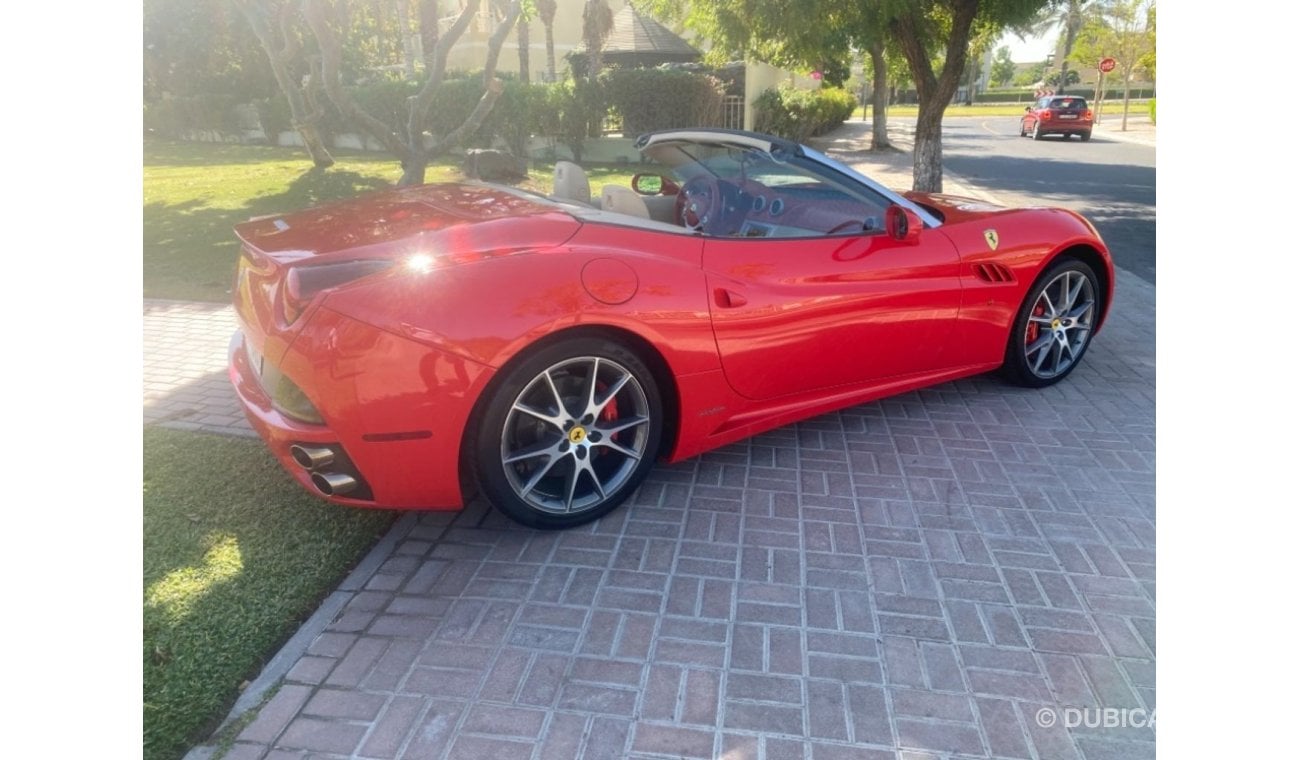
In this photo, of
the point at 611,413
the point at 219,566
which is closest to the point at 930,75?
the point at 611,413

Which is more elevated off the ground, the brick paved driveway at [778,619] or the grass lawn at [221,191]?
the grass lawn at [221,191]

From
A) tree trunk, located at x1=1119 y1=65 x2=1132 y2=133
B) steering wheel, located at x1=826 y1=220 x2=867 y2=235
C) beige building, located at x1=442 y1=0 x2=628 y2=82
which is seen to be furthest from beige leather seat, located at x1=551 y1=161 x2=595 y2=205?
tree trunk, located at x1=1119 y1=65 x2=1132 y2=133

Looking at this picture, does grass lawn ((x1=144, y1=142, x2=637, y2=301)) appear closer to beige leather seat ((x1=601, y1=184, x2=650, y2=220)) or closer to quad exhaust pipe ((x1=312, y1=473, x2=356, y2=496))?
beige leather seat ((x1=601, y1=184, x2=650, y2=220))

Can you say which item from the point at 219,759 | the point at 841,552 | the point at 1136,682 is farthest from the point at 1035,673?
the point at 219,759

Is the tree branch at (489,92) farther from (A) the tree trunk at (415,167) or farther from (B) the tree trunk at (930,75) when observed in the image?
(B) the tree trunk at (930,75)

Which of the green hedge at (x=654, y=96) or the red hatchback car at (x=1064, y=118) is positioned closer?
the green hedge at (x=654, y=96)

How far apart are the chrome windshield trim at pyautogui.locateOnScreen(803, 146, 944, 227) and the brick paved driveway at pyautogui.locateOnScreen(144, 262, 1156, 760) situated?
1.07m

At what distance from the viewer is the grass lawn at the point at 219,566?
7.47ft

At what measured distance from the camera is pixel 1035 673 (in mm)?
2383

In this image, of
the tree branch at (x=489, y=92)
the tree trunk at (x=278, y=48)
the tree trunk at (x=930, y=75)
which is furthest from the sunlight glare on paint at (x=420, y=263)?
the tree trunk at (x=278, y=48)

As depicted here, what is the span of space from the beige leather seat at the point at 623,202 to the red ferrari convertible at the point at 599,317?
0.01 meters

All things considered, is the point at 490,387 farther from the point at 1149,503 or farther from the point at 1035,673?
the point at 1149,503

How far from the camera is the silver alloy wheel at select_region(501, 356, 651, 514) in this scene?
290 cm

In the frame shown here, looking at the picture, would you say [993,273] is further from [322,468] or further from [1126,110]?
[1126,110]
